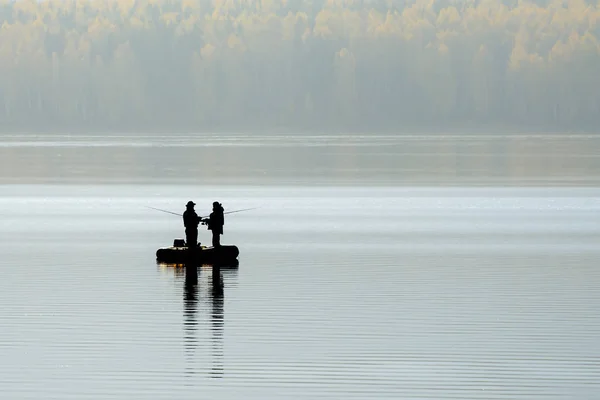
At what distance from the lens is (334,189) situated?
64.4m

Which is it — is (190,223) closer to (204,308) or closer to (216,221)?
(216,221)

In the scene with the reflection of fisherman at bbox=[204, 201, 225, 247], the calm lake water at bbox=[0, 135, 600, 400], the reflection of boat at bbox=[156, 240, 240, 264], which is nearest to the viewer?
the calm lake water at bbox=[0, 135, 600, 400]

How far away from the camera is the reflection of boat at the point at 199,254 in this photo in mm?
25875

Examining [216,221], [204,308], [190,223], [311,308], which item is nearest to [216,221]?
[216,221]

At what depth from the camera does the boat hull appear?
84.9ft

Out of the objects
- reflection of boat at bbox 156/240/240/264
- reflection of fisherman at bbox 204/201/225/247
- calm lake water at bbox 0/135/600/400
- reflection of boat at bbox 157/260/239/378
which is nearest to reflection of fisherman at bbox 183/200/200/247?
reflection of boat at bbox 156/240/240/264

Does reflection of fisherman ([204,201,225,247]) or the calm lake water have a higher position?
reflection of fisherman ([204,201,225,247])

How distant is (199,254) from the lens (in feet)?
84.7

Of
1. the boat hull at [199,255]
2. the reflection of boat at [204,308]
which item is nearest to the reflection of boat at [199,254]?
the boat hull at [199,255]

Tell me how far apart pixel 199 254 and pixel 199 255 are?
23 millimetres

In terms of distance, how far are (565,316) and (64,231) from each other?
2062cm

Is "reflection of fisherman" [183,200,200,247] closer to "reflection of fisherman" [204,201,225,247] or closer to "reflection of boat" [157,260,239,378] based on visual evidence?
"reflection of fisherman" [204,201,225,247]

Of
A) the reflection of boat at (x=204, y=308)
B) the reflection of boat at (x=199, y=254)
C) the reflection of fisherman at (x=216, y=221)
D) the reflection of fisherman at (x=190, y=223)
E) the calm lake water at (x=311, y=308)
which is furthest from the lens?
the reflection of fisherman at (x=216, y=221)

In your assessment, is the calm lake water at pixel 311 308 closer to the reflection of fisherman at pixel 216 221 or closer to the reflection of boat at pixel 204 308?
the reflection of boat at pixel 204 308
